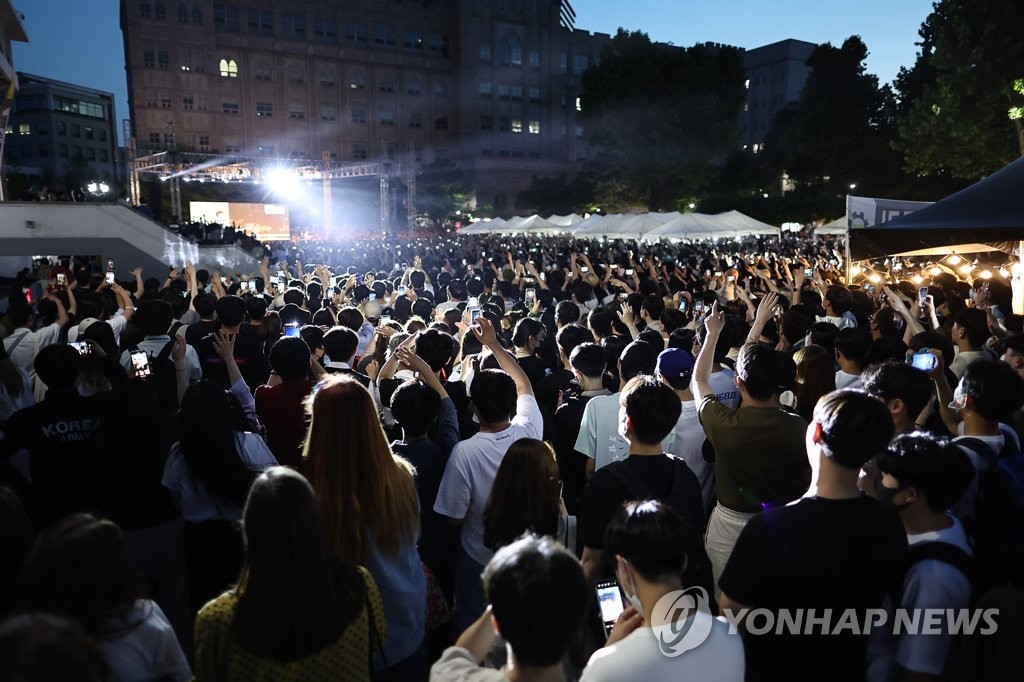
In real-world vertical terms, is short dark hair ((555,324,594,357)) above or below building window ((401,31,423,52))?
below

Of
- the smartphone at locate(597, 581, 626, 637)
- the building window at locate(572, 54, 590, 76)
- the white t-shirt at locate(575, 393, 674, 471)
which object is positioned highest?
the building window at locate(572, 54, 590, 76)

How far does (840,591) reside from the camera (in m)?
2.28

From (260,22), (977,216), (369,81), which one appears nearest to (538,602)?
(977,216)

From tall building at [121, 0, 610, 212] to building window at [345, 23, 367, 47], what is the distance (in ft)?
0.41

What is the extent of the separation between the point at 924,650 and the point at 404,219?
54.6m

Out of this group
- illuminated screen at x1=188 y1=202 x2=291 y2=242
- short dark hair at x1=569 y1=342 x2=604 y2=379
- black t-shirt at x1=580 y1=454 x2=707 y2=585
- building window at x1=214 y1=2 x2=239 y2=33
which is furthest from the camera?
building window at x1=214 y1=2 x2=239 y2=33

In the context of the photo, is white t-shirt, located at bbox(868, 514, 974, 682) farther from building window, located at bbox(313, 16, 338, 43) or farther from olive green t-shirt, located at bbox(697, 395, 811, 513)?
building window, located at bbox(313, 16, 338, 43)

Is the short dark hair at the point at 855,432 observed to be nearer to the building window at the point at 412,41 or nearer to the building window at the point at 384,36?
the building window at the point at 384,36

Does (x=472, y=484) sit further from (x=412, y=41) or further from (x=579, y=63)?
(x=579, y=63)

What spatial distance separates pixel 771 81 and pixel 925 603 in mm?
96789

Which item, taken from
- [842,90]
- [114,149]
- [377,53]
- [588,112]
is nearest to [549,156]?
[377,53]

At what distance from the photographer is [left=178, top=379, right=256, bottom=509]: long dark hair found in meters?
3.13

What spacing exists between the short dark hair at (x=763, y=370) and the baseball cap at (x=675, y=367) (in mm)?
556

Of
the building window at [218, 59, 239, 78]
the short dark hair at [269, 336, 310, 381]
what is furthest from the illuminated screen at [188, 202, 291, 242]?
the short dark hair at [269, 336, 310, 381]
